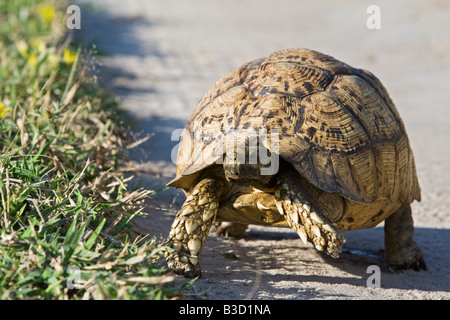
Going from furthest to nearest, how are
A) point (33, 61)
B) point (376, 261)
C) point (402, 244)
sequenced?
point (33, 61) → point (376, 261) → point (402, 244)

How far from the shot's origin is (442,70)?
358 inches

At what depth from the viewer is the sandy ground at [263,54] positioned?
3.25m

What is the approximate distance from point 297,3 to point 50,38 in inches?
373

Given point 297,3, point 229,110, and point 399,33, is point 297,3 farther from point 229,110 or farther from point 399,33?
point 229,110

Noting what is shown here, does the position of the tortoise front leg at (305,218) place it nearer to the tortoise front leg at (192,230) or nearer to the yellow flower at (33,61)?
the tortoise front leg at (192,230)

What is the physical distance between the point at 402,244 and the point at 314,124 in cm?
105

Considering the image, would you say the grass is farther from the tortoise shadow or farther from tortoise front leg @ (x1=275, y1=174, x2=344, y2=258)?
the tortoise shadow

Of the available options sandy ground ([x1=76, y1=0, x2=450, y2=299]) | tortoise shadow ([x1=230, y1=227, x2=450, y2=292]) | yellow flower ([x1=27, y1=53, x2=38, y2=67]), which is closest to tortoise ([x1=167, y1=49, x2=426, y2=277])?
tortoise shadow ([x1=230, y1=227, x2=450, y2=292])

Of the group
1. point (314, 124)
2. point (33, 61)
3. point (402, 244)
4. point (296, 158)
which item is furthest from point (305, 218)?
point (33, 61)

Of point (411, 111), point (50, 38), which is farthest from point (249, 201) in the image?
point (411, 111)

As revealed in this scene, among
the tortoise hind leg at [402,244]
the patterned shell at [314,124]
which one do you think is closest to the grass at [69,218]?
the patterned shell at [314,124]

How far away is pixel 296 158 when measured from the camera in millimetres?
2959

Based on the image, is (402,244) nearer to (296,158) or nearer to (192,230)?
(296,158)
